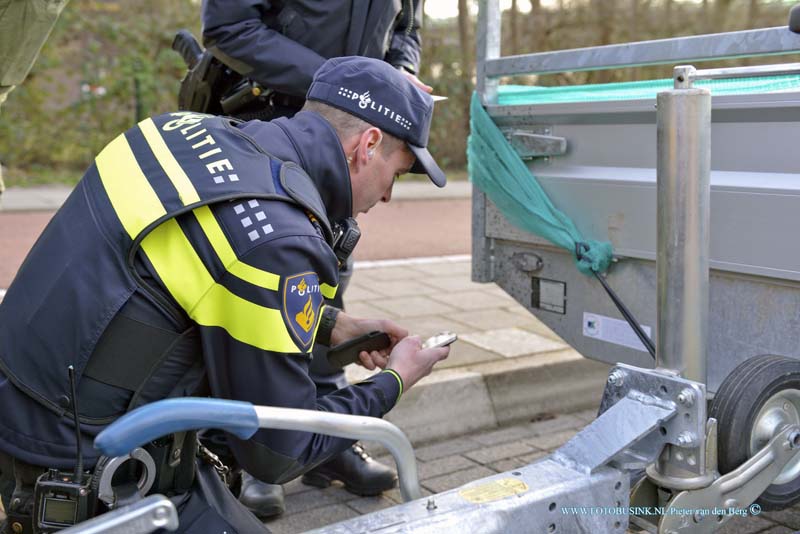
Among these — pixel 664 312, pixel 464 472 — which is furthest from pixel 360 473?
pixel 664 312

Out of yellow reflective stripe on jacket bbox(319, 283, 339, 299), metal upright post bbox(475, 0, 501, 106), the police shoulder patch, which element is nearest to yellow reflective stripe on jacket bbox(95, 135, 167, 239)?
the police shoulder patch

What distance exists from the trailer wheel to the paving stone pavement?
19.2 inches

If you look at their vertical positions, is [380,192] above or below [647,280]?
above

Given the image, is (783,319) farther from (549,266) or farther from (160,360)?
(160,360)

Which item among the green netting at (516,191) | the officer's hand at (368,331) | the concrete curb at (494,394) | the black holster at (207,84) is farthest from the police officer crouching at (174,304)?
the concrete curb at (494,394)

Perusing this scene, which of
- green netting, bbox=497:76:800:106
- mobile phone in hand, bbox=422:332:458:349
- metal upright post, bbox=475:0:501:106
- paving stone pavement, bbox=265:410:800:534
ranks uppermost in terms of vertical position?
metal upright post, bbox=475:0:501:106

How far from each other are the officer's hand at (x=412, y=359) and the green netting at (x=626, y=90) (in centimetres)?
107

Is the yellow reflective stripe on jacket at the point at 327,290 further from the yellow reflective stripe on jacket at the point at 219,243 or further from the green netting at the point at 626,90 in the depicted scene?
the green netting at the point at 626,90

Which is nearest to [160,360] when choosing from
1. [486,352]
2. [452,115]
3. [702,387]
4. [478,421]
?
[702,387]

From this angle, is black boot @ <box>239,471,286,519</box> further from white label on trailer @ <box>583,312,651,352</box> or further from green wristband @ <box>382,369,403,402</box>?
white label on trailer @ <box>583,312,651,352</box>

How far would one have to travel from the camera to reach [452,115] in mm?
14422

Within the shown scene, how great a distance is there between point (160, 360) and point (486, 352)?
261 centimetres

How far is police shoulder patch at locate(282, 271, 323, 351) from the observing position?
1811 mm

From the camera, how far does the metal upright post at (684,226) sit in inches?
82.2
